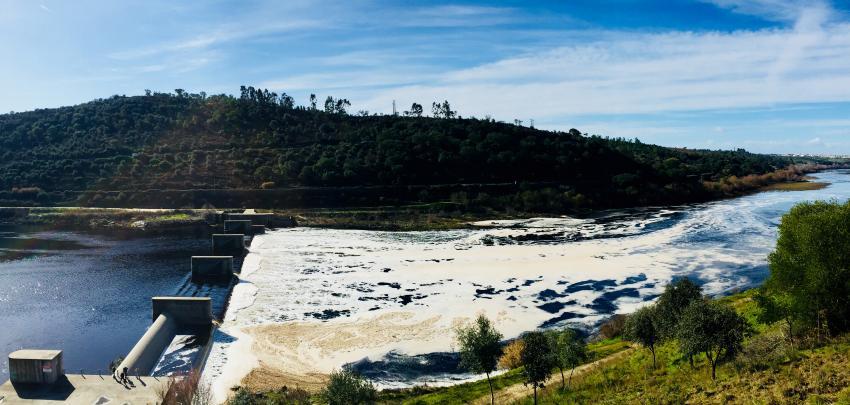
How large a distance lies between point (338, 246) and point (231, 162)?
2448 inches

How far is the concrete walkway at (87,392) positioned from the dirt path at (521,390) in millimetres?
17558

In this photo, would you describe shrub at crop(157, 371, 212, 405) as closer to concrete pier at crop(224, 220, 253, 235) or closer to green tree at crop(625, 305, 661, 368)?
green tree at crop(625, 305, 661, 368)

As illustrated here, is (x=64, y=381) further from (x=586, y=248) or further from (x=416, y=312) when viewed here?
(x=586, y=248)

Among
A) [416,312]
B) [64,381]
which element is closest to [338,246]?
[416,312]

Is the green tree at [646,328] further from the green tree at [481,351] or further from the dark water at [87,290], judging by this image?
the dark water at [87,290]

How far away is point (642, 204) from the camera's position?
128750 mm

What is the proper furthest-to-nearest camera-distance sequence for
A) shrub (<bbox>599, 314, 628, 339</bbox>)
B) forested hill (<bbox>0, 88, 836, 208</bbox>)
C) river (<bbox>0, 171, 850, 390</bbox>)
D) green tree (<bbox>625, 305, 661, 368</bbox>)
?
1. forested hill (<bbox>0, 88, 836, 208</bbox>)
2. shrub (<bbox>599, 314, 628, 339</bbox>)
3. river (<bbox>0, 171, 850, 390</bbox>)
4. green tree (<bbox>625, 305, 661, 368</bbox>)

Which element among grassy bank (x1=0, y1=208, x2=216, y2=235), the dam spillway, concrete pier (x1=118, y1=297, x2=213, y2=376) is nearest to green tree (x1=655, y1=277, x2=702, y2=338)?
the dam spillway

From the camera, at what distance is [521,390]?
101 feet

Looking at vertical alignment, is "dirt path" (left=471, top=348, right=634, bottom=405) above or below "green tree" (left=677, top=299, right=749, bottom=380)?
below

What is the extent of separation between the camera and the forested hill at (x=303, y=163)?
117000 millimetres

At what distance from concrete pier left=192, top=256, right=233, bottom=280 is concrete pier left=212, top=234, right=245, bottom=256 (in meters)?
12.6

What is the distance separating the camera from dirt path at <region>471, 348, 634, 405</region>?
96.2ft

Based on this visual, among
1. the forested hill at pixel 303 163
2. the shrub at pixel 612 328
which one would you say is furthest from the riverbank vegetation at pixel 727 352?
the forested hill at pixel 303 163
